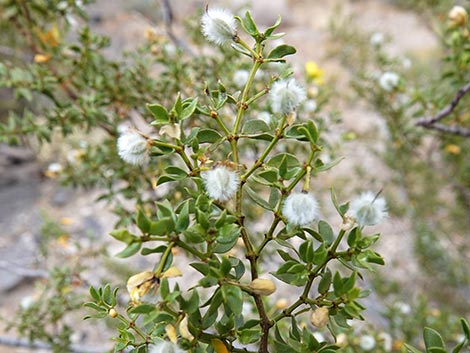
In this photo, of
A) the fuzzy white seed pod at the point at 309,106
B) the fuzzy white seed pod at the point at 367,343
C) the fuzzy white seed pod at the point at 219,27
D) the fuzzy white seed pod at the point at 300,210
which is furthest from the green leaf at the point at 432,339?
the fuzzy white seed pod at the point at 309,106

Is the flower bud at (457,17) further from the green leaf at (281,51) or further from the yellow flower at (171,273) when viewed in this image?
the yellow flower at (171,273)

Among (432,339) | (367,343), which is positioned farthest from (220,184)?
(367,343)

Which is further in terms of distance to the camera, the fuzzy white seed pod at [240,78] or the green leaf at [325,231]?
the fuzzy white seed pod at [240,78]

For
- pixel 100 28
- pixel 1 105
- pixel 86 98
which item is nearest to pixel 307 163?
pixel 86 98

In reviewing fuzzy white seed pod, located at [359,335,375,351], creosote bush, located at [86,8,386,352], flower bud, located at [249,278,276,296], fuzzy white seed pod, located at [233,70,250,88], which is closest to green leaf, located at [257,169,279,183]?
creosote bush, located at [86,8,386,352]

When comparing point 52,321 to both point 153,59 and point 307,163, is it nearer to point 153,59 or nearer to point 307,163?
point 153,59

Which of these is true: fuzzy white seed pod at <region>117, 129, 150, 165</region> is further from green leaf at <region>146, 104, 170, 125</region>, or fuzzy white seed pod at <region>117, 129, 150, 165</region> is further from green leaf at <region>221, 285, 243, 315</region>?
green leaf at <region>221, 285, 243, 315</region>
